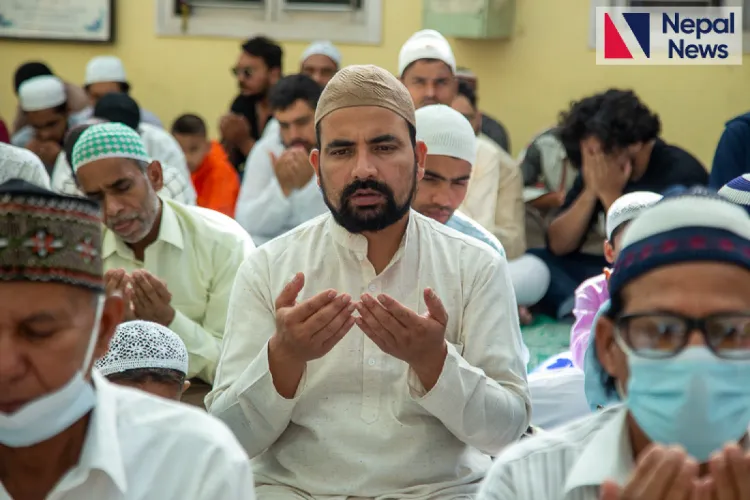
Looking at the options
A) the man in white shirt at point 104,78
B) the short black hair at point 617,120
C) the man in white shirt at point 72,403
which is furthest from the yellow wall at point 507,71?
the man in white shirt at point 72,403

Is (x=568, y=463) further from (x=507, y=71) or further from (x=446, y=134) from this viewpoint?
(x=507, y=71)

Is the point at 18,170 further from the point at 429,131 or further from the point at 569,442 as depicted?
the point at 569,442

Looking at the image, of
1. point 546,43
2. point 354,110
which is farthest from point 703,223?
point 546,43

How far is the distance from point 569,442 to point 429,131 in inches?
102

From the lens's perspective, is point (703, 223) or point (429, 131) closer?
point (703, 223)

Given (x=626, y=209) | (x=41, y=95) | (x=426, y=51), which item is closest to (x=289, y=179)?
(x=426, y=51)

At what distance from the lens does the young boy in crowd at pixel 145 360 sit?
3.03 m

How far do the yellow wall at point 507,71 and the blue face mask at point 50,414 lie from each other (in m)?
6.80

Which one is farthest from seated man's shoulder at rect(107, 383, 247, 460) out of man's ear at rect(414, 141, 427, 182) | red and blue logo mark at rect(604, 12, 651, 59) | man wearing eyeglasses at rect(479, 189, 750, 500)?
red and blue logo mark at rect(604, 12, 651, 59)

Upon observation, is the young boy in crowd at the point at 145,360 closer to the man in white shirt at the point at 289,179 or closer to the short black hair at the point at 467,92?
the man in white shirt at the point at 289,179

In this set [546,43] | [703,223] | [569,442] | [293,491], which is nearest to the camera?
[703,223]

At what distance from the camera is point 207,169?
23.2 feet

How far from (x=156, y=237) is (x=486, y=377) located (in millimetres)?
1513

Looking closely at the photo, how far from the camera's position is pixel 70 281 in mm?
1655
